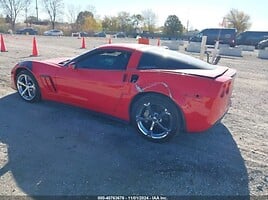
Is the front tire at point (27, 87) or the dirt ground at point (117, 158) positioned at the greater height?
the front tire at point (27, 87)

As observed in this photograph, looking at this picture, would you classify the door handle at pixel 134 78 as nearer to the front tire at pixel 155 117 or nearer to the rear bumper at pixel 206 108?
the front tire at pixel 155 117

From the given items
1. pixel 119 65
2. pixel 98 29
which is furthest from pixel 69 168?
pixel 98 29

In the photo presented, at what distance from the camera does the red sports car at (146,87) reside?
346 cm

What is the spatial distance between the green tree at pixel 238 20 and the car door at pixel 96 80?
67.2 meters

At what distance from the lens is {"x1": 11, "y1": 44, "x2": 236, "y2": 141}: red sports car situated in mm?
3459

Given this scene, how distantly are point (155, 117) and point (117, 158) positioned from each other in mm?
892

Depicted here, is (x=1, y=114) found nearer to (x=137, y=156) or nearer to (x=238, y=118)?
(x=137, y=156)

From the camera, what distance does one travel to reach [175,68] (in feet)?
12.6

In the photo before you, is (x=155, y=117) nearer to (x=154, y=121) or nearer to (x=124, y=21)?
(x=154, y=121)

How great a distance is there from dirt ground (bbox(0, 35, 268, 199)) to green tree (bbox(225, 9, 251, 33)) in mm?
66862

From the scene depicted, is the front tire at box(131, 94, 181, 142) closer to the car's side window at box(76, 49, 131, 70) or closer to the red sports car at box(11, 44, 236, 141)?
the red sports car at box(11, 44, 236, 141)

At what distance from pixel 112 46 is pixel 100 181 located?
2.35m

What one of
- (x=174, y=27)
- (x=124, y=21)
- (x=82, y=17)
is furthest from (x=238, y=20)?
(x=82, y=17)

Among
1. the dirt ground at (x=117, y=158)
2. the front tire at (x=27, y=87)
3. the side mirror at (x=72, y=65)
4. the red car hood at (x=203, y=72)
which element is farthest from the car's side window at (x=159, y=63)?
the front tire at (x=27, y=87)
